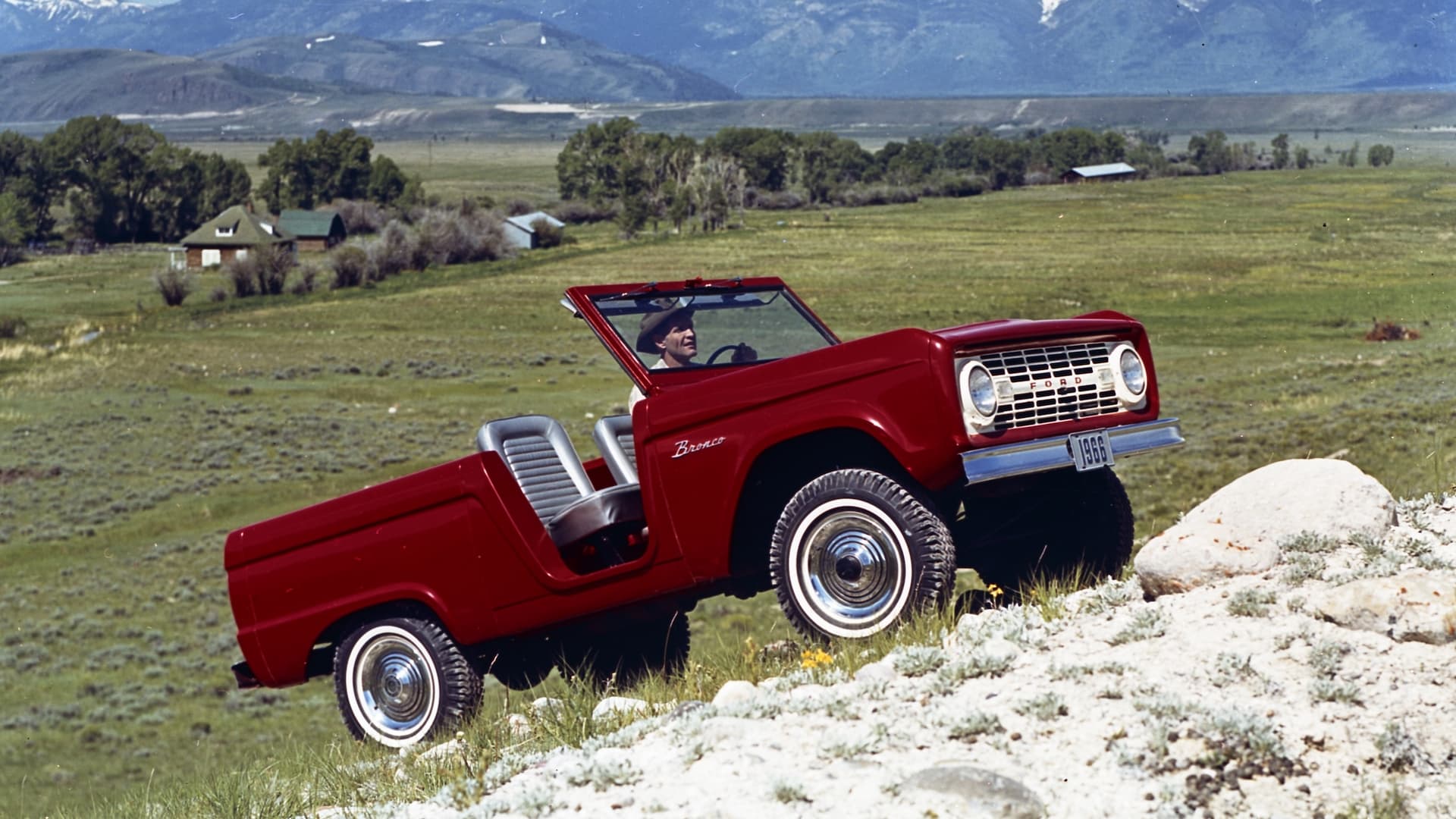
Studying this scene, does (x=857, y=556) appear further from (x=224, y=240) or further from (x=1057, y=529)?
(x=224, y=240)

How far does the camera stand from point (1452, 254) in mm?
82125

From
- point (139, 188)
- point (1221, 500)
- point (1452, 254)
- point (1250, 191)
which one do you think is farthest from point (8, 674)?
point (139, 188)

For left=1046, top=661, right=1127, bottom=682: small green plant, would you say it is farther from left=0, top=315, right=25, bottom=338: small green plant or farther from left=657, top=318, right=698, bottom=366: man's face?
left=0, top=315, right=25, bottom=338: small green plant

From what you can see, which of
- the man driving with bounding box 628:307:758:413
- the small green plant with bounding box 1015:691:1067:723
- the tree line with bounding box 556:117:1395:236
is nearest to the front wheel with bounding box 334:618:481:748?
the man driving with bounding box 628:307:758:413

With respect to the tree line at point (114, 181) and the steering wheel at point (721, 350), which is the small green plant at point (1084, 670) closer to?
the steering wheel at point (721, 350)

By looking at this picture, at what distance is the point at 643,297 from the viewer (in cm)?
906

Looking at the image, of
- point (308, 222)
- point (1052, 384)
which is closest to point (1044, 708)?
point (1052, 384)

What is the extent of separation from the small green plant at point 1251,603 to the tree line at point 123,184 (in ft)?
496

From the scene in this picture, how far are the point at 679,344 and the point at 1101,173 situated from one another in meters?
149

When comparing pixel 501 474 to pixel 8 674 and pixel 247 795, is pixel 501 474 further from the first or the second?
pixel 8 674

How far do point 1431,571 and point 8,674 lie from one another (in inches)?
1078

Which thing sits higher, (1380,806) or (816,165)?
(1380,806)

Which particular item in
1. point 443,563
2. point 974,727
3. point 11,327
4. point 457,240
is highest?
point 974,727

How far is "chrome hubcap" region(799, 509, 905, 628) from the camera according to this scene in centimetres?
712
